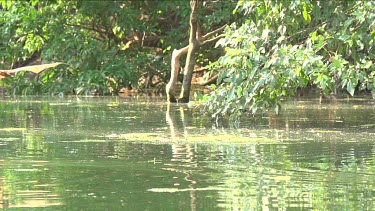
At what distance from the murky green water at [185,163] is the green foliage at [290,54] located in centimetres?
40

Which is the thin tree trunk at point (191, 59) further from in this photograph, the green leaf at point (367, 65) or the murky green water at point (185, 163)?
the green leaf at point (367, 65)

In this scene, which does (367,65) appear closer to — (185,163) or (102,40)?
(185,163)

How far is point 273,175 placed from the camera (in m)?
6.41

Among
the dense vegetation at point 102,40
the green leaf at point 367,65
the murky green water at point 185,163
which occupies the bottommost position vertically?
the murky green water at point 185,163

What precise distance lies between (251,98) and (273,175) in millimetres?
4556

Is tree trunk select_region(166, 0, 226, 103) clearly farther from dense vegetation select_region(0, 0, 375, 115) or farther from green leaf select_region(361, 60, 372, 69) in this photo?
green leaf select_region(361, 60, 372, 69)

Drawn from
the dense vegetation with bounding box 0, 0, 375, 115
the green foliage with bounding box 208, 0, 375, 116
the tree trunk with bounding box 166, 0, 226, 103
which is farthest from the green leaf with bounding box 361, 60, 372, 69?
the tree trunk with bounding box 166, 0, 226, 103

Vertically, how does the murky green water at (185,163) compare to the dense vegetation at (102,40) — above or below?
below

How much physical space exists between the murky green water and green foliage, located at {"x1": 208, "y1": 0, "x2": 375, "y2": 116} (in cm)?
40

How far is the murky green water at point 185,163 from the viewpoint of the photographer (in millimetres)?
5336

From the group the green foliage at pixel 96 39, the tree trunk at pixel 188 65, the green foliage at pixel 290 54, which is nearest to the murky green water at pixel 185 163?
the green foliage at pixel 290 54

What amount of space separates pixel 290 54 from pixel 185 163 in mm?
3237

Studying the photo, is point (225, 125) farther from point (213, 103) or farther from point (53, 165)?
point (53, 165)

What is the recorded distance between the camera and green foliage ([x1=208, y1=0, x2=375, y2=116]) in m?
10.0
